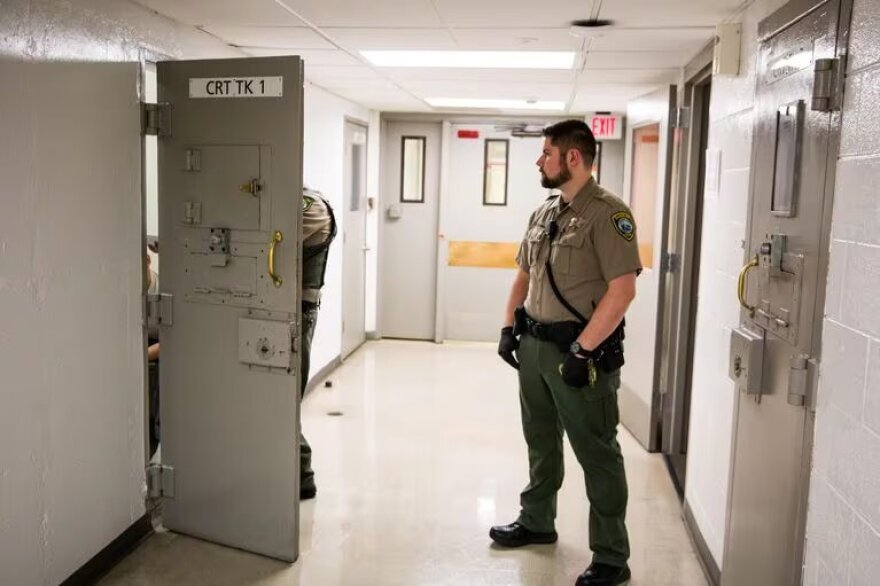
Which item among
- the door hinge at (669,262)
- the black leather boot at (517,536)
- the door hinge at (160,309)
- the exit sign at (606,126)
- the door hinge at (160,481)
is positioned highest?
the exit sign at (606,126)

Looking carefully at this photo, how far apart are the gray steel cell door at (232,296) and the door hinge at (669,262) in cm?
218

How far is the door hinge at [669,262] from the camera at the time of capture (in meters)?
4.17

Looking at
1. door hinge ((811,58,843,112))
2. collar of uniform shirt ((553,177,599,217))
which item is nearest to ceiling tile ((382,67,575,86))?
collar of uniform shirt ((553,177,599,217))

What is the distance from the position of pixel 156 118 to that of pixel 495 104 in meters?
3.90

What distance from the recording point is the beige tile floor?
299 cm

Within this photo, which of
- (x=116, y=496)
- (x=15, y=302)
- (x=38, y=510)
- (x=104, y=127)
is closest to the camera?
(x=15, y=302)

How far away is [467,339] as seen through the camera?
7.56m

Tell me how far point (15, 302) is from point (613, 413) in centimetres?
197

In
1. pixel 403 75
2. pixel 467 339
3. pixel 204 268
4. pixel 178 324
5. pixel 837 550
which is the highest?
pixel 403 75

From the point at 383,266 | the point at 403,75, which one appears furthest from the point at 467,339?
the point at 403,75

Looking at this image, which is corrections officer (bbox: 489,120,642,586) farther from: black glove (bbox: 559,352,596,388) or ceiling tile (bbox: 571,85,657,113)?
ceiling tile (bbox: 571,85,657,113)

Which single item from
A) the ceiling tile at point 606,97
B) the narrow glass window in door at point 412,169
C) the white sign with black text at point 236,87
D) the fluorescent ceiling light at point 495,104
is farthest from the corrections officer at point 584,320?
the narrow glass window in door at point 412,169

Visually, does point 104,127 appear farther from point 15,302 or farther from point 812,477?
point 812,477

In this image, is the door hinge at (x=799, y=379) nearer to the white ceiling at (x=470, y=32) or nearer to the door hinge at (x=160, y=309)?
the white ceiling at (x=470, y=32)
